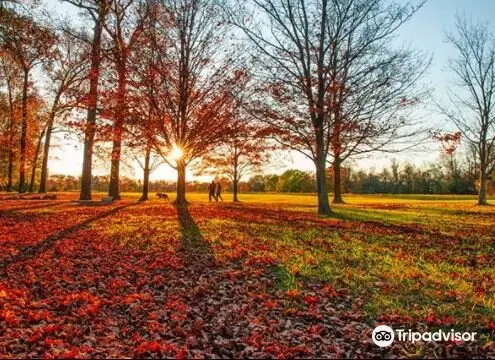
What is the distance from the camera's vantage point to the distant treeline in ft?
231

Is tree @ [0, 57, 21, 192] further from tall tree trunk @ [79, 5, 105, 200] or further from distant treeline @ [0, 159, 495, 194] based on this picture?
distant treeline @ [0, 159, 495, 194]

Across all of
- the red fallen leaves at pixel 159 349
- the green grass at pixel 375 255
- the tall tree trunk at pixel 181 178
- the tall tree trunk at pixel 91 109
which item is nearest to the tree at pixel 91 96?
the tall tree trunk at pixel 91 109

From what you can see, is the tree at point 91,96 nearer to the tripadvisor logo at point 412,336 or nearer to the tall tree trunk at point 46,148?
the tall tree trunk at point 46,148

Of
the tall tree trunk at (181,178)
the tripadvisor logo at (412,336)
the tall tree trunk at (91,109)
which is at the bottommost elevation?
the tripadvisor logo at (412,336)

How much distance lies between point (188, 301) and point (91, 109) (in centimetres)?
1898

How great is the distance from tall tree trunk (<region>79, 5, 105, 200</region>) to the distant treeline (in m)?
46.0

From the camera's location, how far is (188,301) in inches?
219

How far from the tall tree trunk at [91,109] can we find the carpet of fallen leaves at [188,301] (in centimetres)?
1159

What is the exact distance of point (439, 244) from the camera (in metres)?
9.84

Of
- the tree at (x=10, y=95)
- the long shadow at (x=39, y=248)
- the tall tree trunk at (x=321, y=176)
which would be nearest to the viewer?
the long shadow at (x=39, y=248)

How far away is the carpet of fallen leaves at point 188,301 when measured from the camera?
159 inches

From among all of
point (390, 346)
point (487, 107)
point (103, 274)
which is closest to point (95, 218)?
point (103, 274)

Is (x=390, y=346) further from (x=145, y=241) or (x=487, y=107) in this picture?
(x=487, y=107)

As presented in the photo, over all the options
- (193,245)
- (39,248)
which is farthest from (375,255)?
(39,248)
